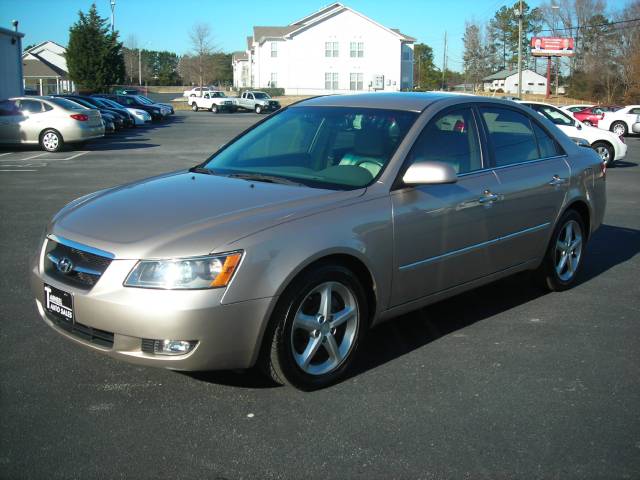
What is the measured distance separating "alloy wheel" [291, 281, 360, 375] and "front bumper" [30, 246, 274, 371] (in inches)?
13.4

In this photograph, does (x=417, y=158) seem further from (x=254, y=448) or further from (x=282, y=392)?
(x=254, y=448)

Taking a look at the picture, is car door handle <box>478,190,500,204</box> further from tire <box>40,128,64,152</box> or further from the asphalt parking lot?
tire <box>40,128,64,152</box>

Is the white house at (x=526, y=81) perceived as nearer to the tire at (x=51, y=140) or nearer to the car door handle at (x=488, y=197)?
the tire at (x=51, y=140)

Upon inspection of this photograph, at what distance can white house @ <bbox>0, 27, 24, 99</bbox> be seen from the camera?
32.0 metres

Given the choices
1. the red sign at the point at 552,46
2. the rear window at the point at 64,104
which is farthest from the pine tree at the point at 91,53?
the red sign at the point at 552,46

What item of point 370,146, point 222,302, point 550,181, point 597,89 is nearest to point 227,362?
point 222,302

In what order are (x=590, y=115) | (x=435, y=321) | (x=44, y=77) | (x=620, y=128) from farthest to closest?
(x=44, y=77)
(x=620, y=128)
(x=590, y=115)
(x=435, y=321)

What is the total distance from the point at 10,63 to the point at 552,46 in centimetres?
5224

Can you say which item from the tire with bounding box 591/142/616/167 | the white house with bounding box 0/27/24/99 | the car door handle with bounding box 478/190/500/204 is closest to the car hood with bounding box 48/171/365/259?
the car door handle with bounding box 478/190/500/204

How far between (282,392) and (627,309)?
3.20 meters

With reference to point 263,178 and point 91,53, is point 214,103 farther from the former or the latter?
point 263,178

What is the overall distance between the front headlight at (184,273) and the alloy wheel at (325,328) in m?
0.54

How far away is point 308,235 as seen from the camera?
382 centimetres

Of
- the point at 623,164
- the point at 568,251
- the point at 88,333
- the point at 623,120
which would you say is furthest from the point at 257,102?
the point at 88,333
